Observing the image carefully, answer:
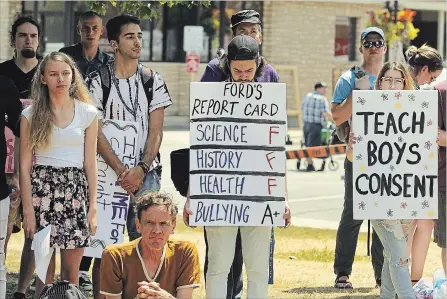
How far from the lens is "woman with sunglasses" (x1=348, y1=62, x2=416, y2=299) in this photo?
312 inches

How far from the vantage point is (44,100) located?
753 centimetres

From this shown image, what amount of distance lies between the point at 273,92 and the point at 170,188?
476 inches

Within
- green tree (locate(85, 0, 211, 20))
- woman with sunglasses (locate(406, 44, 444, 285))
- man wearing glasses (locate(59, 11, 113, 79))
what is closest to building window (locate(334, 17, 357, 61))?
green tree (locate(85, 0, 211, 20))

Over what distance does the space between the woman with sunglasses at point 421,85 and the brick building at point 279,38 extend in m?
25.4

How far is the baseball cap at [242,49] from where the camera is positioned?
7.23 m

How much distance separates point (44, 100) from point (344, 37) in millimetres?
32256

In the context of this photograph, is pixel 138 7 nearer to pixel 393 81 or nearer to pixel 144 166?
pixel 144 166

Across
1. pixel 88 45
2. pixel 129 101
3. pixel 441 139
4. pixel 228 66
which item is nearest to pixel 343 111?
pixel 441 139

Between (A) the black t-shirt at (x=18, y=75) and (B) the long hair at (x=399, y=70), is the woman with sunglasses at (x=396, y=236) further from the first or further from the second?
(A) the black t-shirt at (x=18, y=75)

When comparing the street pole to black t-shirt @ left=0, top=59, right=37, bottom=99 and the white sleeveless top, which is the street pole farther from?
the white sleeveless top

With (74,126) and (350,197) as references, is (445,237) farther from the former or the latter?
(74,126)

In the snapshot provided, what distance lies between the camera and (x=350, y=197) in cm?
933

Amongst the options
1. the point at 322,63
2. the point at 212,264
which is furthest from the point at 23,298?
the point at 322,63

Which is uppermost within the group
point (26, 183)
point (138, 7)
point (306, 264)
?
point (138, 7)
